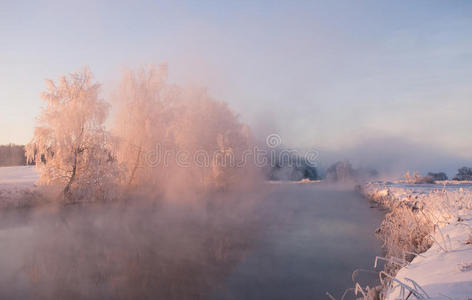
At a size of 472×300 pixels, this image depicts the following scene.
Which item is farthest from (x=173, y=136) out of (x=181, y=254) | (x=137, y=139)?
(x=181, y=254)

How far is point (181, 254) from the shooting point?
9.28 metres

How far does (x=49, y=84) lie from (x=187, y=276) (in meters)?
16.4

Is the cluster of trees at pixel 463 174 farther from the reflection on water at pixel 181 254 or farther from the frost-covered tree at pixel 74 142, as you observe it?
the frost-covered tree at pixel 74 142

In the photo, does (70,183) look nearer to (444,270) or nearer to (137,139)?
(137,139)

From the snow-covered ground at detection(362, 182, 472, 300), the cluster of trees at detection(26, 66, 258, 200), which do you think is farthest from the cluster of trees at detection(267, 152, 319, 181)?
the snow-covered ground at detection(362, 182, 472, 300)

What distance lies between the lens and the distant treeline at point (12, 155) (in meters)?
45.6

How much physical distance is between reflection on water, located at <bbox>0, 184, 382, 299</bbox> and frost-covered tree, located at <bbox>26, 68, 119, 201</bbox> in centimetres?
236

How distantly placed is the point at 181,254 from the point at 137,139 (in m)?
16.6

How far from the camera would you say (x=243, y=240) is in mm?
11070

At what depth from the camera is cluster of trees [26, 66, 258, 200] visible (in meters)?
17.7

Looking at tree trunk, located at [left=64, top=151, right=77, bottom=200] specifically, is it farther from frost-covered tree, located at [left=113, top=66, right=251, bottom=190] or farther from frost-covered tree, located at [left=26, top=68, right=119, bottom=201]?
frost-covered tree, located at [left=113, top=66, right=251, bottom=190]

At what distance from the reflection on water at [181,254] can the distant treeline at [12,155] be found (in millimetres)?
37729

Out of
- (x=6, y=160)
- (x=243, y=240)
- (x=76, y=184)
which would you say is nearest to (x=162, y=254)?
(x=243, y=240)

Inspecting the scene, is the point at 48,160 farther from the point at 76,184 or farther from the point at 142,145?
the point at 142,145
